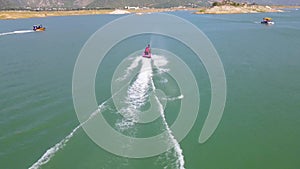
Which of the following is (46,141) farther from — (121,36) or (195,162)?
(121,36)

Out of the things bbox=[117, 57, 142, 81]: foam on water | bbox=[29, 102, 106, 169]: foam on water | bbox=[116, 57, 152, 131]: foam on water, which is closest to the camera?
bbox=[29, 102, 106, 169]: foam on water

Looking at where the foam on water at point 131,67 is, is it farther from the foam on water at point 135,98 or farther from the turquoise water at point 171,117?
the turquoise water at point 171,117

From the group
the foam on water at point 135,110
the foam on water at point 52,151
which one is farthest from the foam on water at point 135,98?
→ the foam on water at point 52,151

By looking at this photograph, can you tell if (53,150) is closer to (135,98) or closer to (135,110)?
(135,110)

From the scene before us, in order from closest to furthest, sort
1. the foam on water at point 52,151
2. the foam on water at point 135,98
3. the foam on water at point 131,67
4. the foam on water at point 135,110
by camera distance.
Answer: the foam on water at point 52,151 → the foam on water at point 135,110 → the foam on water at point 135,98 → the foam on water at point 131,67

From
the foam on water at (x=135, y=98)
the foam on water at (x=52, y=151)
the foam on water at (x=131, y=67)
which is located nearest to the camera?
the foam on water at (x=52, y=151)

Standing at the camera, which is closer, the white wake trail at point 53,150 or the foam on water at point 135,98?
the white wake trail at point 53,150

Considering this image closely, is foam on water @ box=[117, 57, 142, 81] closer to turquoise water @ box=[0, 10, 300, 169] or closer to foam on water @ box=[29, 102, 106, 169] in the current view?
turquoise water @ box=[0, 10, 300, 169]

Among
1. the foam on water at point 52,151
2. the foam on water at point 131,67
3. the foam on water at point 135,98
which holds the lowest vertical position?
the foam on water at point 52,151

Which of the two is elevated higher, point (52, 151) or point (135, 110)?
point (135, 110)

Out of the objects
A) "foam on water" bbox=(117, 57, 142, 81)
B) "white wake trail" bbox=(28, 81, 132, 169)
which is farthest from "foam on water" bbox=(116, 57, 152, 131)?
"white wake trail" bbox=(28, 81, 132, 169)

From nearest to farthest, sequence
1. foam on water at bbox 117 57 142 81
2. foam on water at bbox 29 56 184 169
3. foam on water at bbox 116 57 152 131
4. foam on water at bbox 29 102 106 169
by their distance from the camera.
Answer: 1. foam on water at bbox 29 102 106 169
2. foam on water at bbox 29 56 184 169
3. foam on water at bbox 116 57 152 131
4. foam on water at bbox 117 57 142 81

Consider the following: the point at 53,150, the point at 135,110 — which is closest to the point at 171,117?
the point at 135,110
